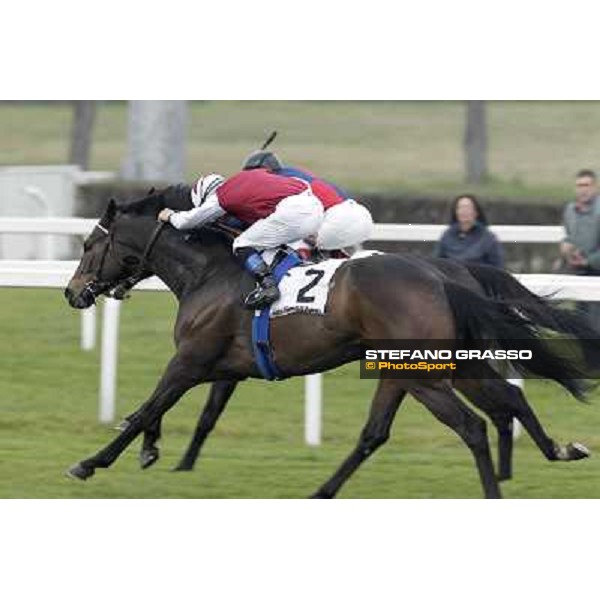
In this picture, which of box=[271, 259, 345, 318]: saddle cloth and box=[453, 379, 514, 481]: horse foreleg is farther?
box=[453, 379, 514, 481]: horse foreleg

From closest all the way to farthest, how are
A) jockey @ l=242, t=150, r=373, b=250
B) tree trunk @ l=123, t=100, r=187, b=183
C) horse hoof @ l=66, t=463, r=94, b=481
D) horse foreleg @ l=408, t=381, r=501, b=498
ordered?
horse foreleg @ l=408, t=381, r=501, b=498 → horse hoof @ l=66, t=463, r=94, b=481 → jockey @ l=242, t=150, r=373, b=250 → tree trunk @ l=123, t=100, r=187, b=183

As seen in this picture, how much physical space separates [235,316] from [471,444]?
1248mm

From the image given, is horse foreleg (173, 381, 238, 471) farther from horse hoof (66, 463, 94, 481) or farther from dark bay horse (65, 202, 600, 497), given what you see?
horse hoof (66, 463, 94, 481)


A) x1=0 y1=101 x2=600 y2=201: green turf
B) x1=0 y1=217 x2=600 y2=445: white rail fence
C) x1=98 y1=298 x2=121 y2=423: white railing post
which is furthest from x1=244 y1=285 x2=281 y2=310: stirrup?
x1=0 y1=101 x2=600 y2=201: green turf

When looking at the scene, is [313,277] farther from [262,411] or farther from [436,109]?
[436,109]

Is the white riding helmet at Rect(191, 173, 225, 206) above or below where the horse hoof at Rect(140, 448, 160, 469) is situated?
above

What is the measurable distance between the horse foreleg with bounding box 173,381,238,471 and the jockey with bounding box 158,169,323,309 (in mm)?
747

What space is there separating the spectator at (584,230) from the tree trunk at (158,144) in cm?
981

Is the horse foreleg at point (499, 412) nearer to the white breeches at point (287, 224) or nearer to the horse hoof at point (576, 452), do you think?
the horse hoof at point (576, 452)

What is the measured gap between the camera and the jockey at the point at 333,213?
28.8 feet

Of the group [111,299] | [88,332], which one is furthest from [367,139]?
[111,299]

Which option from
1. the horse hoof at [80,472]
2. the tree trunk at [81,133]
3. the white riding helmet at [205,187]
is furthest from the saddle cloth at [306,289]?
the tree trunk at [81,133]

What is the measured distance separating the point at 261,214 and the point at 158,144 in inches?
496

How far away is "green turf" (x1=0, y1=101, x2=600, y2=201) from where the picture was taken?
98.4ft
